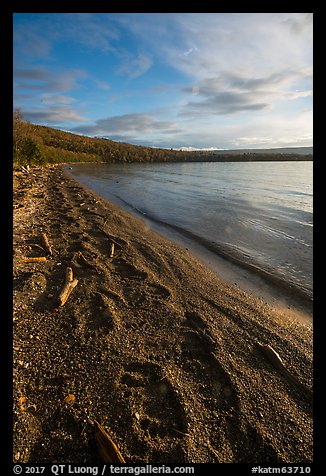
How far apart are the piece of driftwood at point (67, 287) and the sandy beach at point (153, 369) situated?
0.10 meters

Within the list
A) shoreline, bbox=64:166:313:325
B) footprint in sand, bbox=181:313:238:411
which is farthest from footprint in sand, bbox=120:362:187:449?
shoreline, bbox=64:166:313:325

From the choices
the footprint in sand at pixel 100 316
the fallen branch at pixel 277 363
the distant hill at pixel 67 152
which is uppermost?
the distant hill at pixel 67 152

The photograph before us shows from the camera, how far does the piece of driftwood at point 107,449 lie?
8.01ft

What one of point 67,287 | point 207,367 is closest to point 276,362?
point 207,367

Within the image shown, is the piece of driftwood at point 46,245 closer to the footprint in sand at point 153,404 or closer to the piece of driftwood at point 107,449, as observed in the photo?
the footprint in sand at point 153,404

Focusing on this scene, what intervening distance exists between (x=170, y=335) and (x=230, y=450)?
78.9 inches

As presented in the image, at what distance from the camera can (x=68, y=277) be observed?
589 cm

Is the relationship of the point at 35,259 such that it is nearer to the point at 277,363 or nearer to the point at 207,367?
the point at 207,367

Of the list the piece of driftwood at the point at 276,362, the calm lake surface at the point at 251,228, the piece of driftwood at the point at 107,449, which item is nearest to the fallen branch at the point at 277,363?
the piece of driftwood at the point at 276,362

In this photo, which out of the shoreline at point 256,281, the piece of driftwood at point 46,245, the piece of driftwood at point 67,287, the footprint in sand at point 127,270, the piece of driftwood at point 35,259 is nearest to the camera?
the piece of driftwood at point 67,287

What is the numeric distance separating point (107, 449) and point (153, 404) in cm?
81
